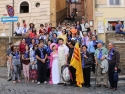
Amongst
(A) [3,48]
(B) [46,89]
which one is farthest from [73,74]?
(A) [3,48]

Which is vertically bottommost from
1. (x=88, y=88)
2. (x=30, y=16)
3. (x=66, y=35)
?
(x=88, y=88)

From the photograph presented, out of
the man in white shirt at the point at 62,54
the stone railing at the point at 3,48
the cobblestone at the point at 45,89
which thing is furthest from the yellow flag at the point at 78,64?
the stone railing at the point at 3,48

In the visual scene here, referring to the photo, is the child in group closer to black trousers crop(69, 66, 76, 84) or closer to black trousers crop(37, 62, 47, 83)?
black trousers crop(37, 62, 47, 83)

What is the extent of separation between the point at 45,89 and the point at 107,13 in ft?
44.2

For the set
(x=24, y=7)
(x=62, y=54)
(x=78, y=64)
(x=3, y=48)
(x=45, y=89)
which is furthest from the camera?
(x=24, y=7)

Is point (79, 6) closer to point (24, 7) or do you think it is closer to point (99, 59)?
point (24, 7)

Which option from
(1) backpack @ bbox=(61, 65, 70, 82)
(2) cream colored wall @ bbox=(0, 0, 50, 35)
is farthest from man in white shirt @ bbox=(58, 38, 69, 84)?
(2) cream colored wall @ bbox=(0, 0, 50, 35)

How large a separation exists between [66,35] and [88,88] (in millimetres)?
4023

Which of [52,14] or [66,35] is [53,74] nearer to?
[66,35]

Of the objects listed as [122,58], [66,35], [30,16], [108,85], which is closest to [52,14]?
[30,16]

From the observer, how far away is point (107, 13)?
23891mm

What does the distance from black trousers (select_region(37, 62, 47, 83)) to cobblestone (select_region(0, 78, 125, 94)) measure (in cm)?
43

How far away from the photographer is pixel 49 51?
13867 millimetres

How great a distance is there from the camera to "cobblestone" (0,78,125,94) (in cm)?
1140
